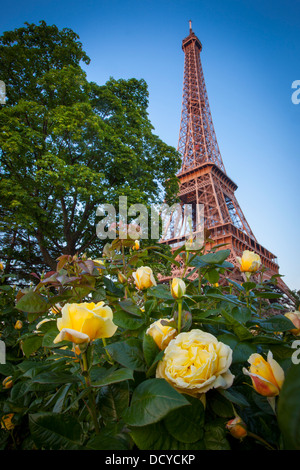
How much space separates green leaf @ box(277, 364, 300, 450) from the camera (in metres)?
0.27

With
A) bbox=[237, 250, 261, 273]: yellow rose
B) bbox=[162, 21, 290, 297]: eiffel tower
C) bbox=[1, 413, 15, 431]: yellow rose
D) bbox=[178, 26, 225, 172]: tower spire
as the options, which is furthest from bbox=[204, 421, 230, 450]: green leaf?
bbox=[178, 26, 225, 172]: tower spire

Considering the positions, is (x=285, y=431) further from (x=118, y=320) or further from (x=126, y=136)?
(x=126, y=136)

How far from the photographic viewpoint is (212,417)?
54cm

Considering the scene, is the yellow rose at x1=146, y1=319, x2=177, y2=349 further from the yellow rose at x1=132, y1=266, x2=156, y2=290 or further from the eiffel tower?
the eiffel tower

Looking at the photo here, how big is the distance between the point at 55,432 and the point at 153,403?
8.6 inches

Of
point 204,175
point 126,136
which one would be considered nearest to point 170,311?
point 126,136

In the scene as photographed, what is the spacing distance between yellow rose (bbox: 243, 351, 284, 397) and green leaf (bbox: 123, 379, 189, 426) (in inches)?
6.8

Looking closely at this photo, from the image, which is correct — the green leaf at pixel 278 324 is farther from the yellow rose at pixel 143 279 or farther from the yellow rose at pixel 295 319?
the yellow rose at pixel 143 279

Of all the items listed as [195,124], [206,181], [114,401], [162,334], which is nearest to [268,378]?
[162,334]

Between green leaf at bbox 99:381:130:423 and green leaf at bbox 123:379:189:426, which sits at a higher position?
green leaf at bbox 123:379:189:426

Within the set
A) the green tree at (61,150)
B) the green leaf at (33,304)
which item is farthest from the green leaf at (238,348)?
the green tree at (61,150)

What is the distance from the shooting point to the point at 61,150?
22.4 feet
